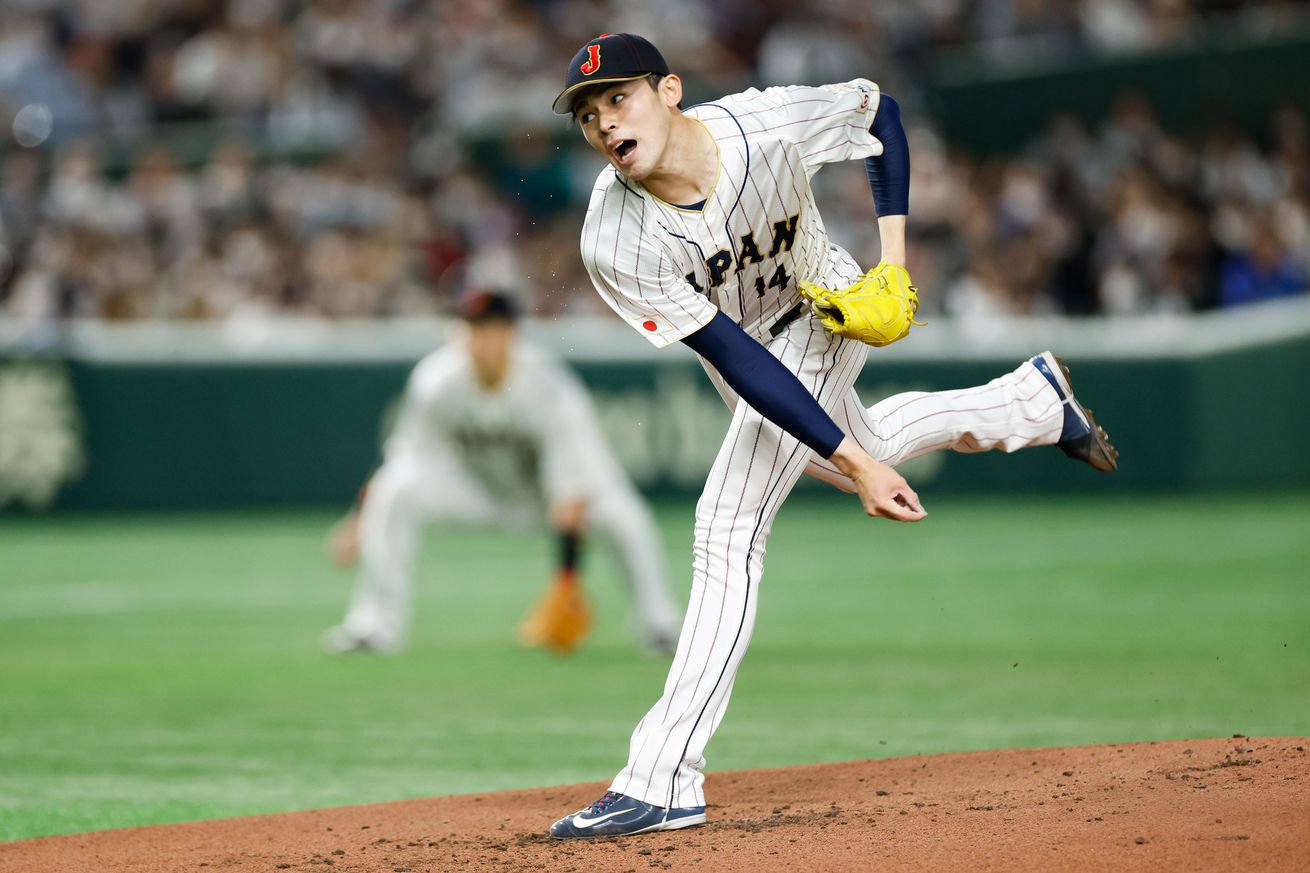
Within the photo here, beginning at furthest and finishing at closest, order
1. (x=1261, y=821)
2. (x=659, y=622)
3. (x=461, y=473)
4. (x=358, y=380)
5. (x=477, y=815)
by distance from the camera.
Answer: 1. (x=358, y=380)
2. (x=461, y=473)
3. (x=659, y=622)
4. (x=477, y=815)
5. (x=1261, y=821)

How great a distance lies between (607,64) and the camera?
4.27 meters

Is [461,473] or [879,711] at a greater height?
[461,473]

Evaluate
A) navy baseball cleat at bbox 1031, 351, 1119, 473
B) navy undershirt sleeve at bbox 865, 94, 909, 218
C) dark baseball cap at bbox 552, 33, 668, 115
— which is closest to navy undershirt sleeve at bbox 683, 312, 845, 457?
dark baseball cap at bbox 552, 33, 668, 115

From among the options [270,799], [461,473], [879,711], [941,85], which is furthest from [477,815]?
[941,85]

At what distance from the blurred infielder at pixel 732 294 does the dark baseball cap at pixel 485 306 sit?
12.8 ft

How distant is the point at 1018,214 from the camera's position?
15.7m

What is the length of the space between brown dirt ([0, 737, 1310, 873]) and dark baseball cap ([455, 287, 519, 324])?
3933mm

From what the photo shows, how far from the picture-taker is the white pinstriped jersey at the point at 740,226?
4.39 metres

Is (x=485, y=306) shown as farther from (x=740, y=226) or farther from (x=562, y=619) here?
(x=740, y=226)

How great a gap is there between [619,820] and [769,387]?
1110 millimetres

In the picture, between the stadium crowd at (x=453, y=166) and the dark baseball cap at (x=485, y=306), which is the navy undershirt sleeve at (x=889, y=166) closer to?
the dark baseball cap at (x=485, y=306)

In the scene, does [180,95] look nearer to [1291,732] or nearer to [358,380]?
[358,380]

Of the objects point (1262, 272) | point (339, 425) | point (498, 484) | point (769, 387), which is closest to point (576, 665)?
point (498, 484)

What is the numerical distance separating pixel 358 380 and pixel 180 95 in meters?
4.64
